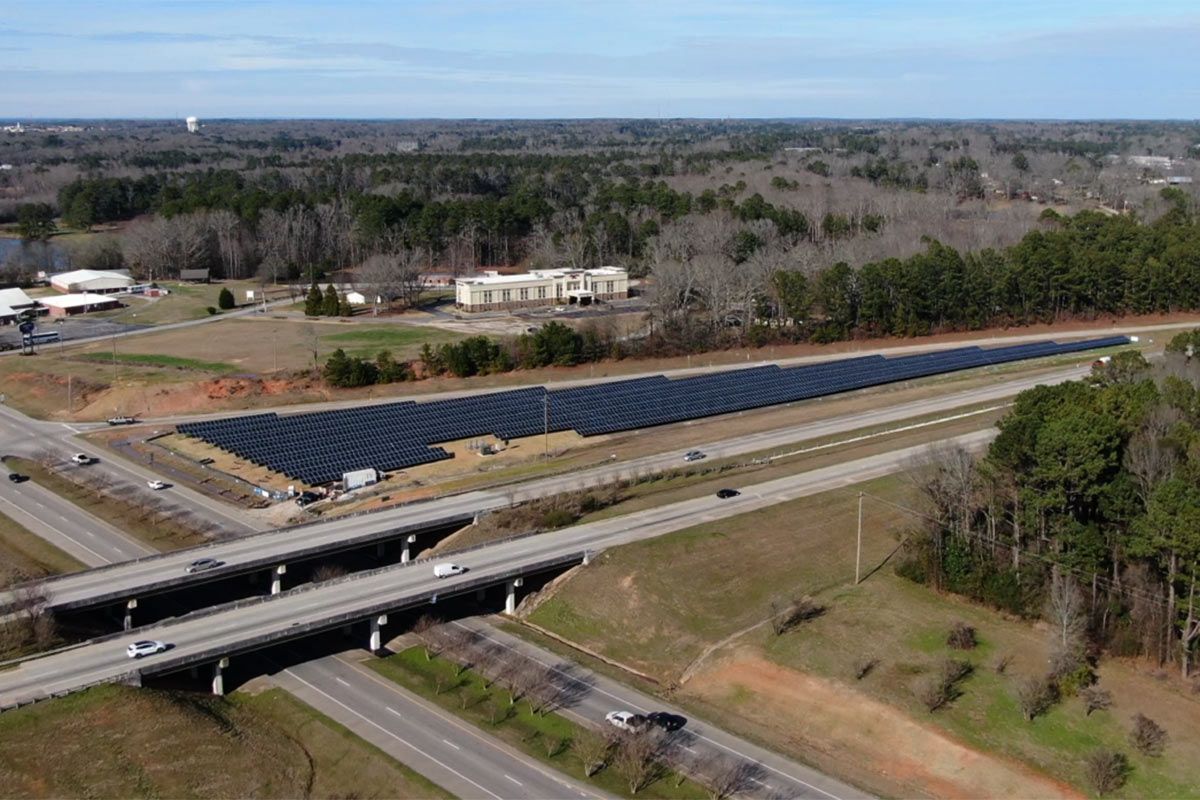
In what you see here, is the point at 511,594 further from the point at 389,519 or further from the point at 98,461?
the point at 98,461

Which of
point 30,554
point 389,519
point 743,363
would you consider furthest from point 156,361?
point 743,363

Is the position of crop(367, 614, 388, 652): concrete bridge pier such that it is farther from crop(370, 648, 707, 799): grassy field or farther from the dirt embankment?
the dirt embankment

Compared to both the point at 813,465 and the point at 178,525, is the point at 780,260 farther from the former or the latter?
the point at 178,525

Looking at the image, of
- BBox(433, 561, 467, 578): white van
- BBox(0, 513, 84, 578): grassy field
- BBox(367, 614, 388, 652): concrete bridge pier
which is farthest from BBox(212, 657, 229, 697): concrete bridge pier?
BBox(0, 513, 84, 578): grassy field

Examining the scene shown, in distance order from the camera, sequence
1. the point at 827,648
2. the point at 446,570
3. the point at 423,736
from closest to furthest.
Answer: the point at 423,736 → the point at 827,648 → the point at 446,570

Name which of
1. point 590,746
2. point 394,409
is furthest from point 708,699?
point 394,409

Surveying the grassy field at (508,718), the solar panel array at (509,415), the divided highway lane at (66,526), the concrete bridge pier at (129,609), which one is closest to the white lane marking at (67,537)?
the divided highway lane at (66,526)

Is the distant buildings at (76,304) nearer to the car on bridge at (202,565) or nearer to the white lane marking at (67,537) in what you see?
the white lane marking at (67,537)
